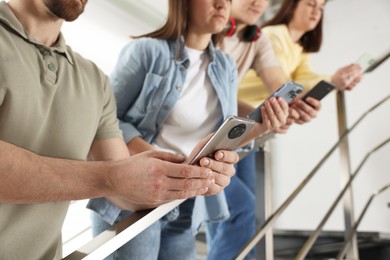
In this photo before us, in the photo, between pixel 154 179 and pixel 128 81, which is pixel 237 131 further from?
pixel 128 81

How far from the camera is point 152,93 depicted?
34.6 inches

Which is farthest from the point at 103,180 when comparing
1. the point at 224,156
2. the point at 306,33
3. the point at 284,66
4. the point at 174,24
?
the point at 306,33

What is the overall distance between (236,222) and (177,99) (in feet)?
Result: 1.64

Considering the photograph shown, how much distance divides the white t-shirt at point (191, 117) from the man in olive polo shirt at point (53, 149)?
0.51ft

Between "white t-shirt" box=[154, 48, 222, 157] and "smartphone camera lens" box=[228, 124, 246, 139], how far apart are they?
333mm

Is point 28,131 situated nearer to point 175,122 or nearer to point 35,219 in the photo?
point 35,219

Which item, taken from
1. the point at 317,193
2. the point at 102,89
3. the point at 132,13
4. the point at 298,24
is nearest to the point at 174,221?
the point at 102,89

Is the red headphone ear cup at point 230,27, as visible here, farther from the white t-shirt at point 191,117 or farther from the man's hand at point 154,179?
the man's hand at point 154,179

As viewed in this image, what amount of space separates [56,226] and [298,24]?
3.71 ft

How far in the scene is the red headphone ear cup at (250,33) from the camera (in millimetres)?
1161

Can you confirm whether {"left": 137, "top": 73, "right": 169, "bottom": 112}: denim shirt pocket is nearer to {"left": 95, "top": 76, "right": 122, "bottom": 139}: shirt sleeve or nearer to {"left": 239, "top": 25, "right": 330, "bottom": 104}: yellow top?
{"left": 95, "top": 76, "right": 122, "bottom": 139}: shirt sleeve

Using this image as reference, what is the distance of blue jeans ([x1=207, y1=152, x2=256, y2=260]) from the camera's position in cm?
118

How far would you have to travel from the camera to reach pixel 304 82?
134cm

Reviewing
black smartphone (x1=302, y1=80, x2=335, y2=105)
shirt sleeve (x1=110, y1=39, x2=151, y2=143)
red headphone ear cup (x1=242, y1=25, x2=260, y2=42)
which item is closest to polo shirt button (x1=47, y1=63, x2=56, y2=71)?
shirt sleeve (x1=110, y1=39, x2=151, y2=143)
